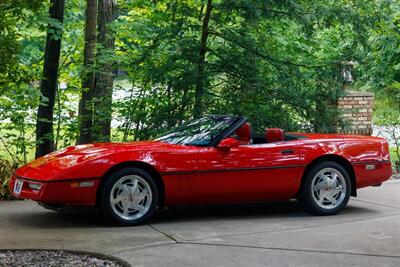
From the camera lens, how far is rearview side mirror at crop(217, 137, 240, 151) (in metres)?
7.40

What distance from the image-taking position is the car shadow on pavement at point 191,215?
7.26 metres

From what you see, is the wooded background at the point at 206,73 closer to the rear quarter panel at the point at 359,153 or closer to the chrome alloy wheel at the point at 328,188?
the rear quarter panel at the point at 359,153

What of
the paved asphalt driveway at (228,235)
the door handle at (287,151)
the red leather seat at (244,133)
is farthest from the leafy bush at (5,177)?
the door handle at (287,151)

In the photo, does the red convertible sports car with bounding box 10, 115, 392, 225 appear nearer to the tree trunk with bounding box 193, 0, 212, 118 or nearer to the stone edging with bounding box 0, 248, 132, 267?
the stone edging with bounding box 0, 248, 132, 267

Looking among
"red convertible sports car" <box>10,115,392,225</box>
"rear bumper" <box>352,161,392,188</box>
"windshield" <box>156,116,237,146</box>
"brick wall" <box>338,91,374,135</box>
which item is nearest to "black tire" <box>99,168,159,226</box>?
"red convertible sports car" <box>10,115,392,225</box>

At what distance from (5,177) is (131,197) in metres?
2.94

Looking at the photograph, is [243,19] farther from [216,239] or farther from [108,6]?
[216,239]

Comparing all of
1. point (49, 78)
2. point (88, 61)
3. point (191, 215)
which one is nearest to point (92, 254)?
point (191, 215)

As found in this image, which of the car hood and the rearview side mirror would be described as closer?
the car hood

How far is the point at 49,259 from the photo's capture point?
17.9 ft

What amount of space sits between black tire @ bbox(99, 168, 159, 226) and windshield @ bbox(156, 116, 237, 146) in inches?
34.1

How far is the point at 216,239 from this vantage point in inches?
252

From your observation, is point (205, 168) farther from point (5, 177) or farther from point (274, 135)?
point (5, 177)

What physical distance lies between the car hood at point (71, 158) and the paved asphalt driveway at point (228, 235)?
60 cm
